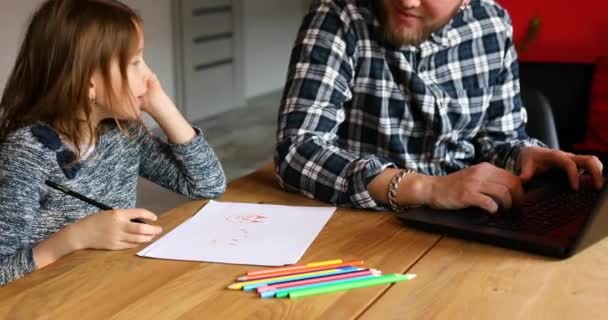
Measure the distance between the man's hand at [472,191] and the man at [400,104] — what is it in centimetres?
3

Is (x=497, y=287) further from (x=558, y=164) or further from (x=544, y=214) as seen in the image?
(x=558, y=164)

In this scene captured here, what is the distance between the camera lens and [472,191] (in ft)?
3.99

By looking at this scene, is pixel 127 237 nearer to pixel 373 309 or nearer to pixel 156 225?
pixel 156 225

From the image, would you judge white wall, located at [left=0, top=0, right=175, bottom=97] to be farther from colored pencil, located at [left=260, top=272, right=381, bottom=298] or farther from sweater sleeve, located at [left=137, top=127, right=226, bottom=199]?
colored pencil, located at [left=260, top=272, right=381, bottom=298]

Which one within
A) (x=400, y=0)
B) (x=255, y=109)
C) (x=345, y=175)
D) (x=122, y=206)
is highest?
(x=400, y=0)

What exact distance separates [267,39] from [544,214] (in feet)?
15.4

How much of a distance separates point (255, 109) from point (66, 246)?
4395mm

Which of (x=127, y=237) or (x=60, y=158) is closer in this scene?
(x=127, y=237)

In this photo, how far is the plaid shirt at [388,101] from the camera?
4.59 ft

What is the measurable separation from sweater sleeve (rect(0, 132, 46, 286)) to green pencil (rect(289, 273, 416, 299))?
44 centimetres

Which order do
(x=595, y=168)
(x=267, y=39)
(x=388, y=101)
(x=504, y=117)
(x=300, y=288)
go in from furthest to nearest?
(x=267, y=39)
(x=504, y=117)
(x=388, y=101)
(x=595, y=168)
(x=300, y=288)

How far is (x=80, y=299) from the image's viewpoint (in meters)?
0.96

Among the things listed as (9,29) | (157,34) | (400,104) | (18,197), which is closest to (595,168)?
(400,104)

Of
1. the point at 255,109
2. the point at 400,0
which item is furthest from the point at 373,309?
the point at 255,109
